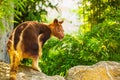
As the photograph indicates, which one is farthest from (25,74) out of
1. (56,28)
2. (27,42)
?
(56,28)

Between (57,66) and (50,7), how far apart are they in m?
1.72

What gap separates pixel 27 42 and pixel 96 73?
1.53m

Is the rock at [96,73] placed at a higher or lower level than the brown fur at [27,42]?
lower

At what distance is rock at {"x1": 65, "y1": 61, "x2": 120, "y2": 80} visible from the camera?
6363mm

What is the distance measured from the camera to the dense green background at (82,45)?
33.6 feet

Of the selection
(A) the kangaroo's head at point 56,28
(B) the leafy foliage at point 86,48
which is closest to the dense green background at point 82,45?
(B) the leafy foliage at point 86,48

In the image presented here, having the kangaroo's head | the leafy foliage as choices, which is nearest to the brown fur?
the kangaroo's head

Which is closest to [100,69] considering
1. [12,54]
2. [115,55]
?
[12,54]

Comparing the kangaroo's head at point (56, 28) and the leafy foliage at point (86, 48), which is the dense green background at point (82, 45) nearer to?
the leafy foliage at point (86, 48)

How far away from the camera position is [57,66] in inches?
427

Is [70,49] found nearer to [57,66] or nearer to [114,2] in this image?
[57,66]

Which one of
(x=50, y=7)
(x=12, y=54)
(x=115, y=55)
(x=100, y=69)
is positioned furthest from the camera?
(x=50, y=7)

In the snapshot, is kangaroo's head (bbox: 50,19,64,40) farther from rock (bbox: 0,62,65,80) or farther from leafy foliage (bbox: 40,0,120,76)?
leafy foliage (bbox: 40,0,120,76)

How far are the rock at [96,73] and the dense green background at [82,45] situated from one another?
3.44 meters
